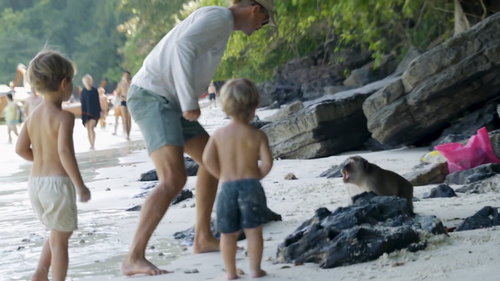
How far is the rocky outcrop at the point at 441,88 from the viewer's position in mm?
10359

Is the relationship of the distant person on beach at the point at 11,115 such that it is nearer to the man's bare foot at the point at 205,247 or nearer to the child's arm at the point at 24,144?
the man's bare foot at the point at 205,247

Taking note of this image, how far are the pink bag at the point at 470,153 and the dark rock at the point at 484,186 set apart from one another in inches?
41.5

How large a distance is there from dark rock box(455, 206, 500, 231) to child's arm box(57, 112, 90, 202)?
258cm

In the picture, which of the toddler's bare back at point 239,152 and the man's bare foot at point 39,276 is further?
the man's bare foot at point 39,276

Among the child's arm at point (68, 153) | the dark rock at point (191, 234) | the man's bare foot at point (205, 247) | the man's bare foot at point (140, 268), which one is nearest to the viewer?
the child's arm at point (68, 153)

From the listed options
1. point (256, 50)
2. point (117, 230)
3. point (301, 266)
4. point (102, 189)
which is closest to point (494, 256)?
point (301, 266)

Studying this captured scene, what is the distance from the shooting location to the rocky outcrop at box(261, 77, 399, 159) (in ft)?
37.8

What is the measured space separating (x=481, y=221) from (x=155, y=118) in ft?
7.59

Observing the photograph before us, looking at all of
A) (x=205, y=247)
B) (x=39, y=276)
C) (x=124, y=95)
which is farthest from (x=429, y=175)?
(x=124, y=95)

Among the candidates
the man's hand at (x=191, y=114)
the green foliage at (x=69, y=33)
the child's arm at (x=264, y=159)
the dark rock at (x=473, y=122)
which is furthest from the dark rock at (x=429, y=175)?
the green foliage at (x=69, y=33)

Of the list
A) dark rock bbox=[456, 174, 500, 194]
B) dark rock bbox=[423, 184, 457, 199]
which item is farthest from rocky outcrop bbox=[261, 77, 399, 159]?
dark rock bbox=[423, 184, 457, 199]

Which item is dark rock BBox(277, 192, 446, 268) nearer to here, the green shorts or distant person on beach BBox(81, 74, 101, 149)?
the green shorts

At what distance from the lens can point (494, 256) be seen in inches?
173

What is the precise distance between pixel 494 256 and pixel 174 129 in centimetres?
213
